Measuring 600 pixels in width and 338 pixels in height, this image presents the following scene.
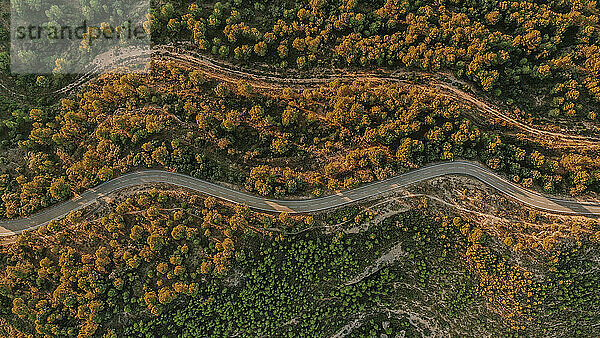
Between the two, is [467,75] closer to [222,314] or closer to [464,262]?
[464,262]

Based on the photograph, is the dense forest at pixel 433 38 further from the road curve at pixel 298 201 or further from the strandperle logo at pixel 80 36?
the road curve at pixel 298 201

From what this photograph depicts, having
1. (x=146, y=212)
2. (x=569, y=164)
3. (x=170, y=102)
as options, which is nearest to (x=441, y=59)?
(x=569, y=164)

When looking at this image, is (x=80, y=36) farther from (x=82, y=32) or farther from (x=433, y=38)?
(x=433, y=38)

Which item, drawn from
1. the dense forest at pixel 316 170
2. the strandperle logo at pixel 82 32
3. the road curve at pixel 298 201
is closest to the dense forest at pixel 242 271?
the dense forest at pixel 316 170

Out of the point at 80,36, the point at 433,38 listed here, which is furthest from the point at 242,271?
the point at 80,36

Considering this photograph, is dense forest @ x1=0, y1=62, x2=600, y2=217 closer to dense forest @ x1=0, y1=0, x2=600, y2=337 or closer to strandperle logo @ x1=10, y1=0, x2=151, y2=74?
dense forest @ x1=0, y1=0, x2=600, y2=337

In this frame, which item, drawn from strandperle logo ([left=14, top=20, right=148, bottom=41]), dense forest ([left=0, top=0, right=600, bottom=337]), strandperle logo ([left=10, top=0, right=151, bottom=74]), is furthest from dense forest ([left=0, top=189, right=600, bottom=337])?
strandperle logo ([left=14, top=20, right=148, bottom=41])
